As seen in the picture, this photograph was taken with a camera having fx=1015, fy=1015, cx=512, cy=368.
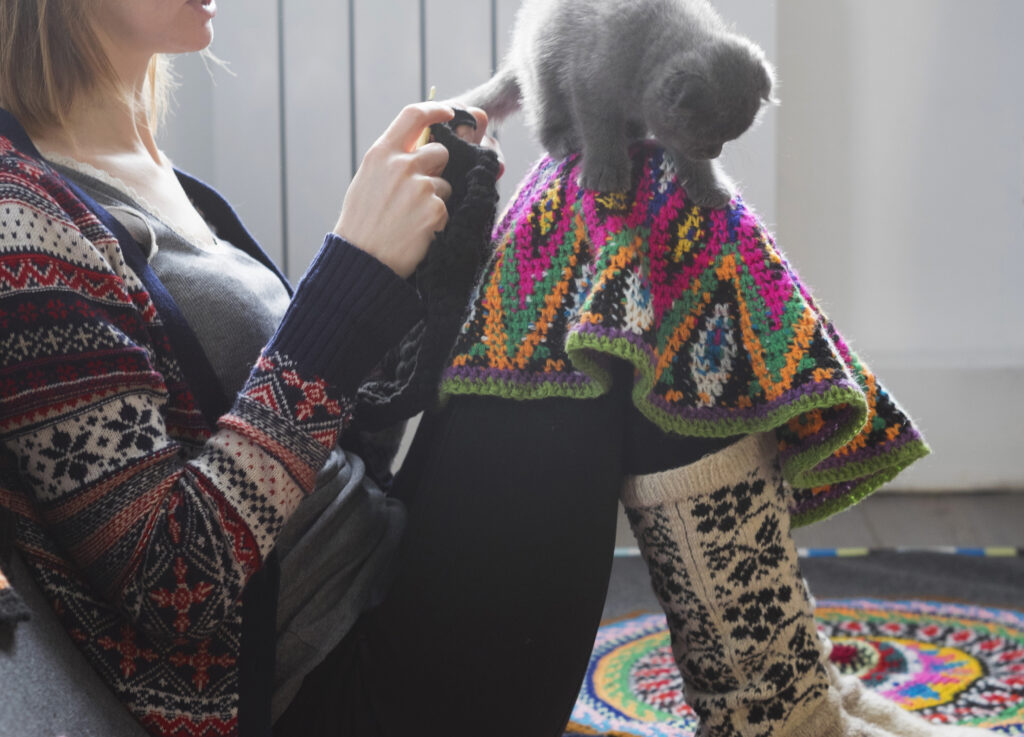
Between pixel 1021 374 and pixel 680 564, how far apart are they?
1.52 metres

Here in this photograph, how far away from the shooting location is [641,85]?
0.84 metres

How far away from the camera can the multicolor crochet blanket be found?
72 centimetres

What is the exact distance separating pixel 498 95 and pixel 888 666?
85 cm

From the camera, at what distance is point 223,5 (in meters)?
1.75

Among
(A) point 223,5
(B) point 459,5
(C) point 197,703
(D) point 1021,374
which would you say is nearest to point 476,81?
(B) point 459,5

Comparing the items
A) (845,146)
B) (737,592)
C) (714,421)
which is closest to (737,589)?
(737,592)

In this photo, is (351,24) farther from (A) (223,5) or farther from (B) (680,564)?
(B) (680,564)

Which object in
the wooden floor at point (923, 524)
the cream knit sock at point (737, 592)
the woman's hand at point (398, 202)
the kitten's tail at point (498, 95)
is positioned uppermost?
the kitten's tail at point (498, 95)

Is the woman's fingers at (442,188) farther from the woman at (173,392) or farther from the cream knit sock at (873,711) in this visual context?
the cream knit sock at (873,711)

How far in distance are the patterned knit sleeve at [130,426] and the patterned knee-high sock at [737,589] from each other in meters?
0.26

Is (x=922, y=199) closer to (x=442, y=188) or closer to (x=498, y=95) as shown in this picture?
(x=498, y=95)

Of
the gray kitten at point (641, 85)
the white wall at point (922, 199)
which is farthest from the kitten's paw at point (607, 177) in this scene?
the white wall at point (922, 199)

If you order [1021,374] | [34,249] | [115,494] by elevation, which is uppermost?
Answer: [34,249]

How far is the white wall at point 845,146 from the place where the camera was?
1782mm
